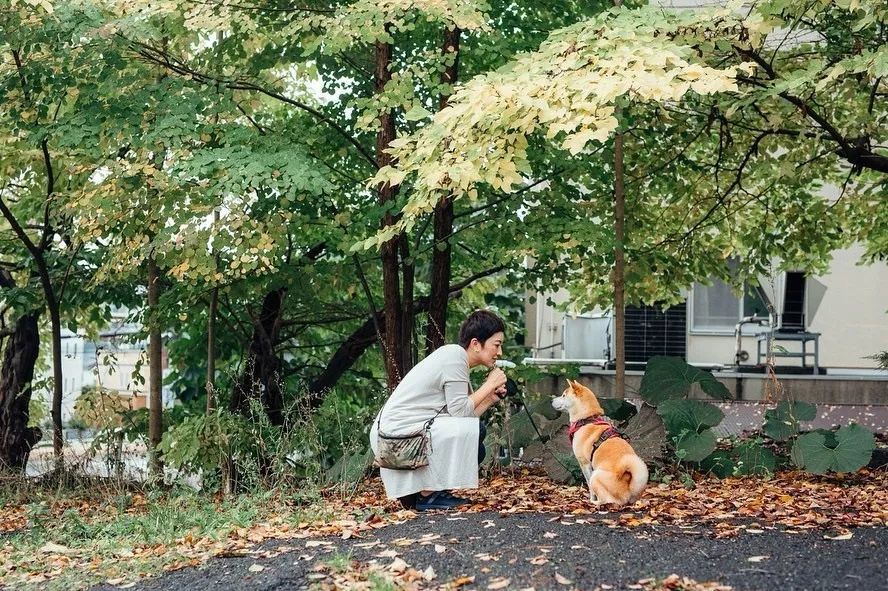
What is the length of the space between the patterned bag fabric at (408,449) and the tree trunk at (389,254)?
2986 millimetres

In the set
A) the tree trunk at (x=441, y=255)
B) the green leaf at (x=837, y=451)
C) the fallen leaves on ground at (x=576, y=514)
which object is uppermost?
the tree trunk at (x=441, y=255)

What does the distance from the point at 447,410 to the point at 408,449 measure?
36 cm

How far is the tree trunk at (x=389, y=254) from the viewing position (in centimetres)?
975

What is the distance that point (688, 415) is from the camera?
884 cm

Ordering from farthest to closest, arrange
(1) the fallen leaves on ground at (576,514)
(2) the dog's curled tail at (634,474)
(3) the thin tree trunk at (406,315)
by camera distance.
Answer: (3) the thin tree trunk at (406,315), (2) the dog's curled tail at (634,474), (1) the fallen leaves on ground at (576,514)

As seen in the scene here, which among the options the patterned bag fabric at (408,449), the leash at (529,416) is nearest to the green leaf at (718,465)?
the leash at (529,416)

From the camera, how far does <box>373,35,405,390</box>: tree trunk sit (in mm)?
9750

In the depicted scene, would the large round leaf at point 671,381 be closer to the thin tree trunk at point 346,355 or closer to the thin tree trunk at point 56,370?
the thin tree trunk at point 346,355

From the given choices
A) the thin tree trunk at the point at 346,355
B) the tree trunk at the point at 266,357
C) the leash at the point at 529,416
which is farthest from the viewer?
the thin tree trunk at the point at 346,355

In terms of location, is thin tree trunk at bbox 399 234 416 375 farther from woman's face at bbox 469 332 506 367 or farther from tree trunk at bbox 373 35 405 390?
woman's face at bbox 469 332 506 367

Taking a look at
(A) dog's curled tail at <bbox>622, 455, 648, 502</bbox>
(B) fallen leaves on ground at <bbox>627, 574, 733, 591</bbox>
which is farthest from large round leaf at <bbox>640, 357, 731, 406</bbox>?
(B) fallen leaves on ground at <bbox>627, 574, 733, 591</bbox>

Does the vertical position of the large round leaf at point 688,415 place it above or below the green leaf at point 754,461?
above

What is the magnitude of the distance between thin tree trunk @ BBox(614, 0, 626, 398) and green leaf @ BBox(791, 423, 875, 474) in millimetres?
1891

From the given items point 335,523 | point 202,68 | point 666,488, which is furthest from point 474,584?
point 202,68
